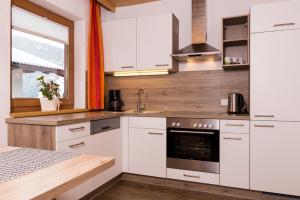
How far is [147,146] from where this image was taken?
2934mm

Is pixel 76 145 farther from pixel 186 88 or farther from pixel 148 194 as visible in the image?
pixel 186 88

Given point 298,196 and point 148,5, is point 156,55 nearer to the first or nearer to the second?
point 148,5

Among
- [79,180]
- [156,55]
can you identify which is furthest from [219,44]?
[79,180]

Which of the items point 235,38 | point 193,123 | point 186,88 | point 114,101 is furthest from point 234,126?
point 114,101

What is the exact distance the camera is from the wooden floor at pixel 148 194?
2.53m

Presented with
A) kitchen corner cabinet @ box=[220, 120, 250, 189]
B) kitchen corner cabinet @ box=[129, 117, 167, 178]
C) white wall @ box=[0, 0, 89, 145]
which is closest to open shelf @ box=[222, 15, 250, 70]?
kitchen corner cabinet @ box=[220, 120, 250, 189]

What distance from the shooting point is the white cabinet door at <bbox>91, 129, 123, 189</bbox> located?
8.37 ft

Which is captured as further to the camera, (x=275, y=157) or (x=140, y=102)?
(x=140, y=102)

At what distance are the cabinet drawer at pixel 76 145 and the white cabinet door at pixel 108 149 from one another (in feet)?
0.32

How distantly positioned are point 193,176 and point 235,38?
Result: 1.84 m

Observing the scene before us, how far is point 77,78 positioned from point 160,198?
2038 mm

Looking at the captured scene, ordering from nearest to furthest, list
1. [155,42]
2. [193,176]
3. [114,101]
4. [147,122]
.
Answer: [193,176] < [147,122] < [155,42] < [114,101]

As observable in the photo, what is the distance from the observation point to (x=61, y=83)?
10.6 feet

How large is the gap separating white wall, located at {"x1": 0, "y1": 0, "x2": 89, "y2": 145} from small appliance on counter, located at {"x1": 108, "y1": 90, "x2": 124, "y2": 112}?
41cm
